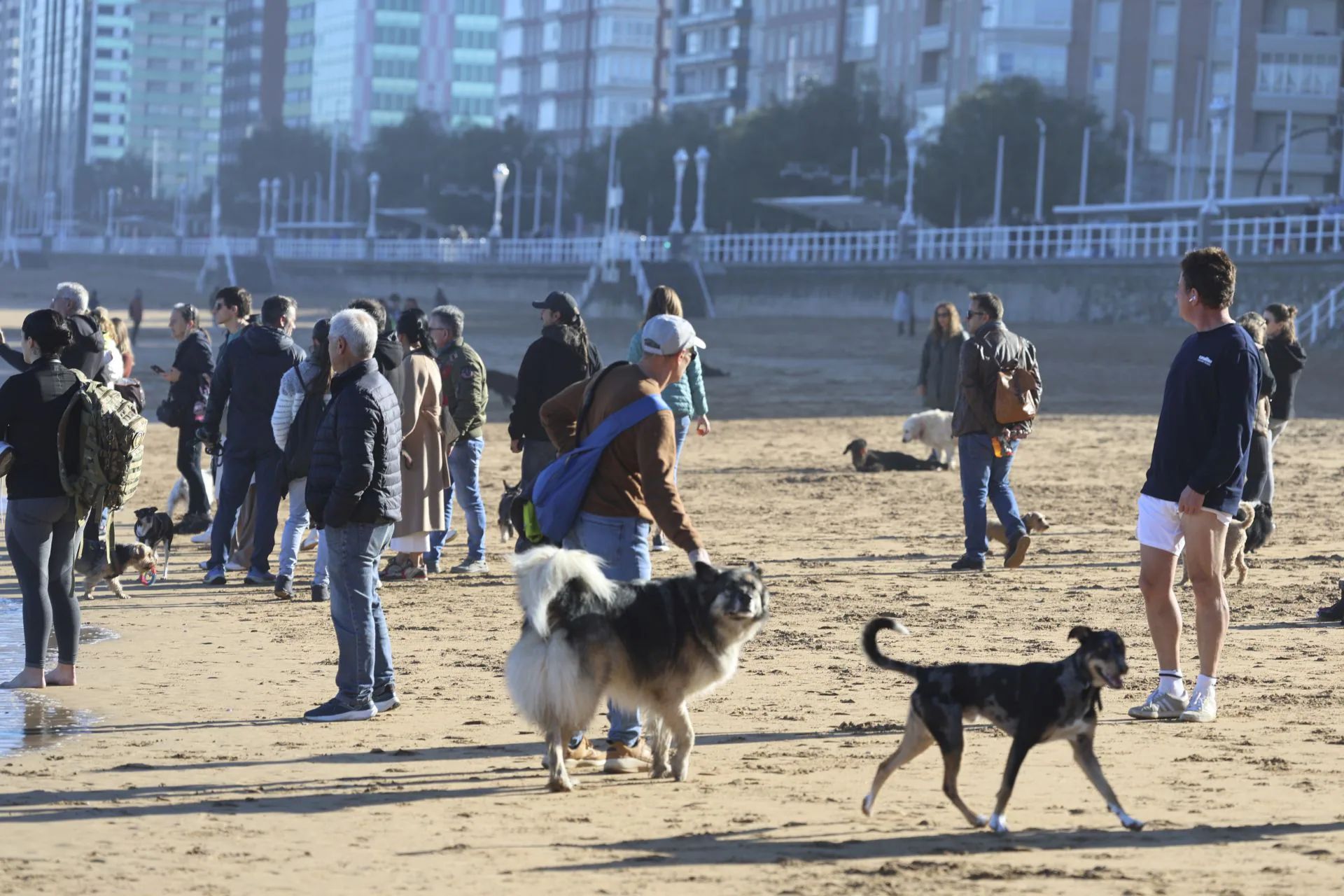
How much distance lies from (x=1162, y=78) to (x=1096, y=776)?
79.9 m

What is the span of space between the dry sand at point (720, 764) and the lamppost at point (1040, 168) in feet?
179

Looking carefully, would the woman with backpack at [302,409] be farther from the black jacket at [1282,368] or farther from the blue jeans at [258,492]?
the black jacket at [1282,368]

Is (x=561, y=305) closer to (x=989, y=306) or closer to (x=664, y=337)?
(x=989, y=306)

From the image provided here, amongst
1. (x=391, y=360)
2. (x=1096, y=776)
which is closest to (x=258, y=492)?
(x=391, y=360)

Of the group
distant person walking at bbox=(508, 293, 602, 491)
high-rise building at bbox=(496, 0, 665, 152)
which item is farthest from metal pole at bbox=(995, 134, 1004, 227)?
high-rise building at bbox=(496, 0, 665, 152)

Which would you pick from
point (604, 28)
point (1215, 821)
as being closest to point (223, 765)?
point (1215, 821)

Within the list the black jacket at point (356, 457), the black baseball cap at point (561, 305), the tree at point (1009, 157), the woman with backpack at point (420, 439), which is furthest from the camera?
the tree at point (1009, 157)

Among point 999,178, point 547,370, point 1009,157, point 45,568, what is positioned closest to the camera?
point 45,568

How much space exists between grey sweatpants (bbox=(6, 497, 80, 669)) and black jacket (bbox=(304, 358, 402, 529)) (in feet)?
4.22

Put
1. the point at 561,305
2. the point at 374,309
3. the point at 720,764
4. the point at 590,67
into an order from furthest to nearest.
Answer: the point at 590,67
the point at 561,305
the point at 374,309
the point at 720,764

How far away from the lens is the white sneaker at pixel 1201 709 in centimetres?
879

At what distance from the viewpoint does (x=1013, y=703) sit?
22.7 feet

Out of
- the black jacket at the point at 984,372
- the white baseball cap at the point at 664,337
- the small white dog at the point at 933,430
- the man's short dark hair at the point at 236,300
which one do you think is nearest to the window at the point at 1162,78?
the small white dog at the point at 933,430

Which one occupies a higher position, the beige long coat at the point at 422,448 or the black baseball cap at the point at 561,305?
the black baseball cap at the point at 561,305
